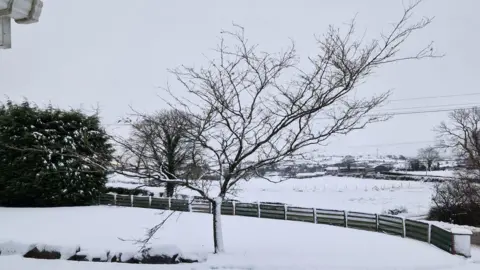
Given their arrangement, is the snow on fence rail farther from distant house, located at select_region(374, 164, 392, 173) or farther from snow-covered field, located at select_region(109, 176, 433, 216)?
distant house, located at select_region(374, 164, 392, 173)

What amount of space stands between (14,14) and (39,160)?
70.8ft

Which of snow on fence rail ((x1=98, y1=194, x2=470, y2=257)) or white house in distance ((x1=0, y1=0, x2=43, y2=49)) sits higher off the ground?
white house in distance ((x1=0, y1=0, x2=43, y2=49))

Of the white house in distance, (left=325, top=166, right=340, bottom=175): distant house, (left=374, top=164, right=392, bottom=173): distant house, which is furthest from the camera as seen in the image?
(left=325, top=166, right=340, bottom=175): distant house

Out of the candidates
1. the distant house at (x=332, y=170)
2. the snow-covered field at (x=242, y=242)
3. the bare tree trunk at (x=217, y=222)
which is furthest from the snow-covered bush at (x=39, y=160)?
the distant house at (x=332, y=170)

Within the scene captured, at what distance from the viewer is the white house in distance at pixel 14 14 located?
9.11ft

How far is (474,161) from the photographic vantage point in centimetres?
2077

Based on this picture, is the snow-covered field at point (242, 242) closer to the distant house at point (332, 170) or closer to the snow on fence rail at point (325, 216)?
the snow on fence rail at point (325, 216)

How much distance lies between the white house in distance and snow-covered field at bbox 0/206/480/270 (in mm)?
6346

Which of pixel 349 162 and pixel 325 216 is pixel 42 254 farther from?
pixel 349 162

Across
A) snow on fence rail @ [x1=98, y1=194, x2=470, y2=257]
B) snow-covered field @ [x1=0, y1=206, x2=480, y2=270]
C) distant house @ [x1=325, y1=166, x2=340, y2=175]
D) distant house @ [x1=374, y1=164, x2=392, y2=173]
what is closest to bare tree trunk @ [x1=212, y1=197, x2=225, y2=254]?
snow-covered field @ [x1=0, y1=206, x2=480, y2=270]

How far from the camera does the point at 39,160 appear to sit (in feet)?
73.2

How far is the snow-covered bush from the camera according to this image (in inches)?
867

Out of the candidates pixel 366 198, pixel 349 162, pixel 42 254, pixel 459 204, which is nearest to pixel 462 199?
pixel 459 204

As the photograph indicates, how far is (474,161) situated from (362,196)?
36.4 ft
